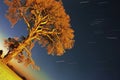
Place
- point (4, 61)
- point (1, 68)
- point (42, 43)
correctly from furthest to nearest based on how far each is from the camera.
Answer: point (42, 43) < point (4, 61) < point (1, 68)

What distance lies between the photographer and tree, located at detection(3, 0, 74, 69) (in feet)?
80.0

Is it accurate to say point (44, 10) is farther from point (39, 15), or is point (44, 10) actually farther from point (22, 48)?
point (22, 48)

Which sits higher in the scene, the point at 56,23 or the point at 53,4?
the point at 53,4

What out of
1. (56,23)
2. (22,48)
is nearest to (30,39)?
(22,48)

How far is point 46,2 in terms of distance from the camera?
80.5 feet

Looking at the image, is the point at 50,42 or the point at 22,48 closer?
the point at 22,48

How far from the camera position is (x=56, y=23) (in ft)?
81.5

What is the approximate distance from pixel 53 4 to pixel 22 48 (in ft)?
15.6

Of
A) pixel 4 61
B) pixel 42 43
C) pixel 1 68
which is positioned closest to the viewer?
pixel 1 68

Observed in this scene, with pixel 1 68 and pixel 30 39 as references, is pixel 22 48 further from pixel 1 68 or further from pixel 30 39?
pixel 1 68

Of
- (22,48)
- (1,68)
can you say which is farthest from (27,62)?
(1,68)

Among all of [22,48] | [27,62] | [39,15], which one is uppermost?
[39,15]

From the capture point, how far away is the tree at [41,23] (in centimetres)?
2439

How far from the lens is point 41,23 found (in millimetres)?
24609
